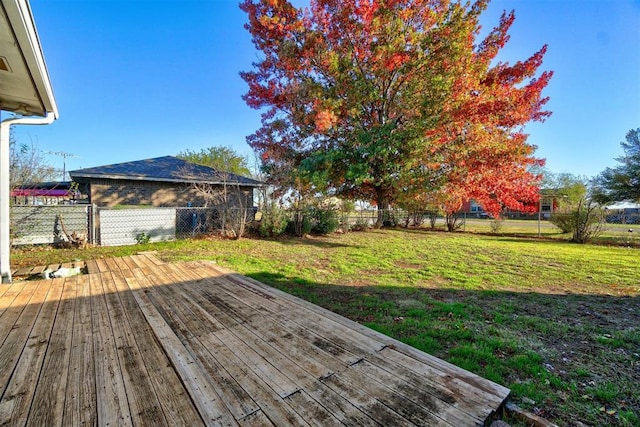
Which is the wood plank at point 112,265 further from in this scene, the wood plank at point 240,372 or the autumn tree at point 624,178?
the autumn tree at point 624,178

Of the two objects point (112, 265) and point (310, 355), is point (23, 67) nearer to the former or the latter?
point (112, 265)

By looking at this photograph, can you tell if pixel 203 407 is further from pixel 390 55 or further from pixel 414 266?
pixel 390 55

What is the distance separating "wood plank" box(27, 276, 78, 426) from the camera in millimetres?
1227

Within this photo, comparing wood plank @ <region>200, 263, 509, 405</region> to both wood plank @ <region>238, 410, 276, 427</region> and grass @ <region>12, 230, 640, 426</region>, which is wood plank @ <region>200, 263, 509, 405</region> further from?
wood plank @ <region>238, 410, 276, 427</region>

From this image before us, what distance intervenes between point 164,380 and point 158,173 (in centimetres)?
1196

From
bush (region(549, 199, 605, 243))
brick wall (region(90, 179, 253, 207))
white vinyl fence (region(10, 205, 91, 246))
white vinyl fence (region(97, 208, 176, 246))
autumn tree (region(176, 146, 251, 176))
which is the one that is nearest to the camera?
white vinyl fence (region(10, 205, 91, 246))

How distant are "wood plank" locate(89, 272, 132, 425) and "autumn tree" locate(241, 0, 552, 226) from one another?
6536 millimetres

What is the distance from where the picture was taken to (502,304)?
3.30 metres

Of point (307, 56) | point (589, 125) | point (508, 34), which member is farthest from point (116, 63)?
point (589, 125)

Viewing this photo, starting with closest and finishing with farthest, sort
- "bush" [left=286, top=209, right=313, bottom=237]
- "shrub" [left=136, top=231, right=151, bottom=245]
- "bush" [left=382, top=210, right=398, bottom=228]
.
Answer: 1. "shrub" [left=136, top=231, right=151, bottom=245]
2. "bush" [left=286, top=209, right=313, bottom=237]
3. "bush" [left=382, top=210, right=398, bottom=228]

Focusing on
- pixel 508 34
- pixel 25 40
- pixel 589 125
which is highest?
pixel 508 34

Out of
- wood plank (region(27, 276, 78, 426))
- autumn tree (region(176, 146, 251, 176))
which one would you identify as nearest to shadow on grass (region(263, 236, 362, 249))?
wood plank (region(27, 276, 78, 426))

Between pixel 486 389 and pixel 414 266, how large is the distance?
409cm

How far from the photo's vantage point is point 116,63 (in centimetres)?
919
